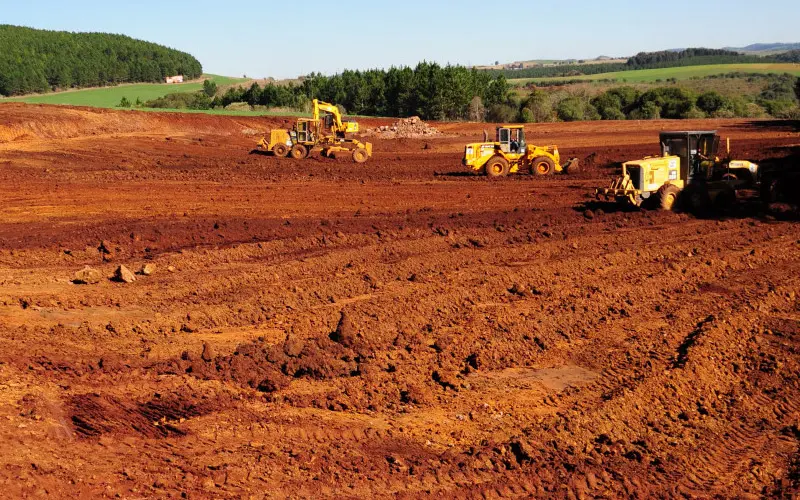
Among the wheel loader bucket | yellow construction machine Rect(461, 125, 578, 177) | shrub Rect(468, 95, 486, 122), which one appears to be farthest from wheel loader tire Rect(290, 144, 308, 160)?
shrub Rect(468, 95, 486, 122)

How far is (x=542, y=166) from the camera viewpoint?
96.4 feet

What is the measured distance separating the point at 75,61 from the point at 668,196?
11701 centimetres

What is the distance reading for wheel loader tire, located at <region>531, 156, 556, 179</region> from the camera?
96.1 feet

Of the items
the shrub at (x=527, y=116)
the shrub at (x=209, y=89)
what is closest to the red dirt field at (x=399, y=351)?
the shrub at (x=527, y=116)

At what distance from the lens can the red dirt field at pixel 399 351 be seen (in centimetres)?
812

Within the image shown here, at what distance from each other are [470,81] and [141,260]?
62.4 m

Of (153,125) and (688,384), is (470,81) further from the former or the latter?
(688,384)

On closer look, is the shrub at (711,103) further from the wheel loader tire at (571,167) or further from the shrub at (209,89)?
the shrub at (209,89)

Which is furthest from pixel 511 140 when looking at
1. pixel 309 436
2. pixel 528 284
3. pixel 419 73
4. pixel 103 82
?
pixel 103 82

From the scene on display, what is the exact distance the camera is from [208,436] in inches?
344

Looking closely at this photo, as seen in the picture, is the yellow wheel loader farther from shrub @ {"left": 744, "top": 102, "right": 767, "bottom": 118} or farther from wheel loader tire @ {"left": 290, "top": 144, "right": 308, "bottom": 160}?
shrub @ {"left": 744, "top": 102, "right": 767, "bottom": 118}

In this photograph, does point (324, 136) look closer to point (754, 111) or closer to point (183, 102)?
point (754, 111)

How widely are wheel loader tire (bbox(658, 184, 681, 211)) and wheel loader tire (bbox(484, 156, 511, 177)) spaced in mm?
9362

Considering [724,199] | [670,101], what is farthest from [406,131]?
[724,199]
